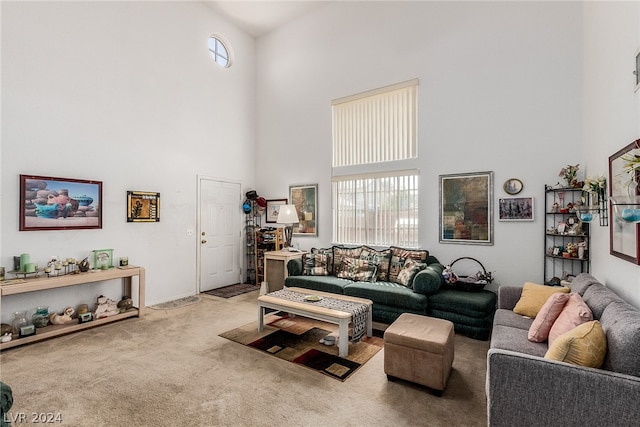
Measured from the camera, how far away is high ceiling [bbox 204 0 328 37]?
17.8 ft

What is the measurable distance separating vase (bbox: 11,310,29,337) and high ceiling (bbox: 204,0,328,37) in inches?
215

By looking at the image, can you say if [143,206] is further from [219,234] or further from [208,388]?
[208,388]

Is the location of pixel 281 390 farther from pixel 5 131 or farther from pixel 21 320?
pixel 5 131

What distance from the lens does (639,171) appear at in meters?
1.88

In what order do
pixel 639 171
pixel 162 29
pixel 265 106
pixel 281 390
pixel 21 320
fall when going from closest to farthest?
pixel 639 171 < pixel 281 390 < pixel 21 320 < pixel 162 29 < pixel 265 106

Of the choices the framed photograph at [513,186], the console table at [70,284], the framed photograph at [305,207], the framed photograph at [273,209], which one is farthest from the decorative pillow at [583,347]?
the framed photograph at [273,209]

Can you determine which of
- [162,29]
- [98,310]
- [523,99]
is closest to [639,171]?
[523,99]

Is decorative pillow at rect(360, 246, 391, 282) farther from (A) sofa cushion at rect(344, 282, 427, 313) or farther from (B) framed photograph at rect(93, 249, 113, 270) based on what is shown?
(B) framed photograph at rect(93, 249, 113, 270)

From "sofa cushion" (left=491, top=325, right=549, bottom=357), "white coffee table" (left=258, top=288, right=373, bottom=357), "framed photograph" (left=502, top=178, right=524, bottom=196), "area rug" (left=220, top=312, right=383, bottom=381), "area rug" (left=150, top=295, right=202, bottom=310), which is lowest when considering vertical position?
"area rug" (left=150, top=295, right=202, bottom=310)

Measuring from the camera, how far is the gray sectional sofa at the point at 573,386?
1.45m

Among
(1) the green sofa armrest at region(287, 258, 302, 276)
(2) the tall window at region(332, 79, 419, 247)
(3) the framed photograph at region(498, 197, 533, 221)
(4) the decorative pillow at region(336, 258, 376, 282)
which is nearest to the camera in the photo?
(3) the framed photograph at region(498, 197, 533, 221)

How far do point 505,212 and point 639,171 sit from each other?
6.72ft

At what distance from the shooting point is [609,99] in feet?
8.45

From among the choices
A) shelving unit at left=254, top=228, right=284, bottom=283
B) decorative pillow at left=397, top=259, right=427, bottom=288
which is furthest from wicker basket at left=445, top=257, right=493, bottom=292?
shelving unit at left=254, top=228, right=284, bottom=283
